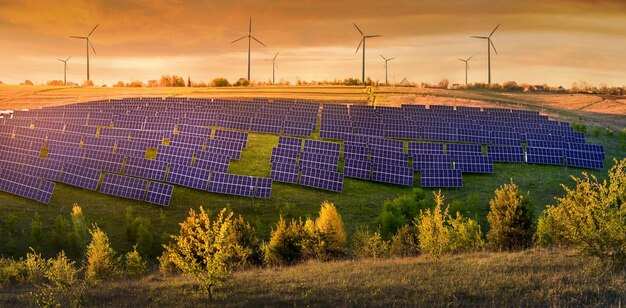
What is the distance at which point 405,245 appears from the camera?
42.3 metres

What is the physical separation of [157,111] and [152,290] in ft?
211

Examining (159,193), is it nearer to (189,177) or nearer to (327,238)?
(189,177)

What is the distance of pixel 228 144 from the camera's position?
67625mm

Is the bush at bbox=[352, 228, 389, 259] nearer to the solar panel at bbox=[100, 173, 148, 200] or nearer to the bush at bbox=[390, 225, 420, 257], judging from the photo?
the bush at bbox=[390, 225, 420, 257]

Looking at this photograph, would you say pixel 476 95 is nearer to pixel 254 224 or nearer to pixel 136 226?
pixel 254 224

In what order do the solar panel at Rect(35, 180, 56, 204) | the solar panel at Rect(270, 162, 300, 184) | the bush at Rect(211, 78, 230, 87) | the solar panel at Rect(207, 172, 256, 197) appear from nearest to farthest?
the solar panel at Rect(35, 180, 56, 204) → the solar panel at Rect(207, 172, 256, 197) → the solar panel at Rect(270, 162, 300, 184) → the bush at Rect(211, 78, 230, 87)

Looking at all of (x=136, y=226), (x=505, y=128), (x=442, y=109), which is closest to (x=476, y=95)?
(x=442, y=109)

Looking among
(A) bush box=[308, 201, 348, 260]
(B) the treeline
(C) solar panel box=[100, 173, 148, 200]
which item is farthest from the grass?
(C) solar panel box=[100, 173, 148, 200]

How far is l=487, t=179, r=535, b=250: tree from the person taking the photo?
3966cm

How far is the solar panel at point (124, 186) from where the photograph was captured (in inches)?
2258

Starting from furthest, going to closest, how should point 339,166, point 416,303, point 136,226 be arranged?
point 339,166, point 136,226, point 416,303

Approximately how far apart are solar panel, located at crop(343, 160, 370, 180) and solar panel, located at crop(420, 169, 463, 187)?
19.4 ft

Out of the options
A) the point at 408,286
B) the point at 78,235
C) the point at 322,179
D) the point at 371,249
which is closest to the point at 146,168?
the point at 78,235

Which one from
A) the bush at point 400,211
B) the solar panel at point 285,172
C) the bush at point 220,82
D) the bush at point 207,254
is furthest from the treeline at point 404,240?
the bush at point 220,82
